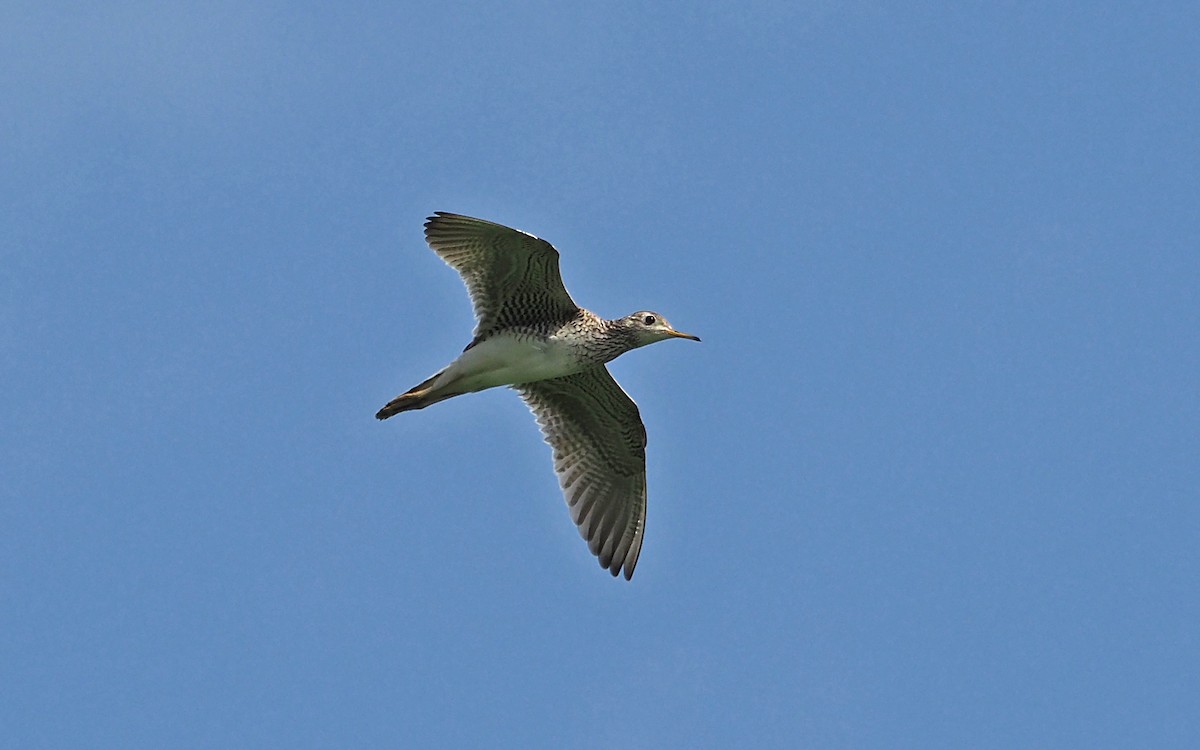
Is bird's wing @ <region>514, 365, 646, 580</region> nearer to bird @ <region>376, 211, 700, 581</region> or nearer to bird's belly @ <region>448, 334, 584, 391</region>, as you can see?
bird @ <region>376, 211, 700, 581</region>

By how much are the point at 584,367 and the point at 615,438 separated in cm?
197

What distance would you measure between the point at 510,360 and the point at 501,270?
1041 mm

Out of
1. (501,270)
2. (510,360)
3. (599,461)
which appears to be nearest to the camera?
(501,270)

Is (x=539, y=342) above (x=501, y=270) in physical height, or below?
below

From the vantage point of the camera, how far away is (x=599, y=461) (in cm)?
2314

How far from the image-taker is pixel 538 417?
23.1 m

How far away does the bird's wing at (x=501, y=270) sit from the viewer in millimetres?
20234

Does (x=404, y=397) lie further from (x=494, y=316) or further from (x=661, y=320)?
(x=661, y=320)

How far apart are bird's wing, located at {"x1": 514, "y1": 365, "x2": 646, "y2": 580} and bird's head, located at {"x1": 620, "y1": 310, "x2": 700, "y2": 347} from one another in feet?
5.13

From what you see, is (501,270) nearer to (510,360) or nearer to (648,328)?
(510,360)

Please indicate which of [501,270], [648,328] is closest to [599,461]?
[648,328]

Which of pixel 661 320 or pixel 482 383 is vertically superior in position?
pixel 661 320

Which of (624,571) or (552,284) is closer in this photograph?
(552,284)

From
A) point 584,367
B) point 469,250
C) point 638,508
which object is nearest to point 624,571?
point 638,508
